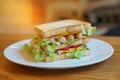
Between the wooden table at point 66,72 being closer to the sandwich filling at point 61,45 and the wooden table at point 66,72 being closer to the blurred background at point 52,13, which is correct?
the sandwich filling at point 61,45

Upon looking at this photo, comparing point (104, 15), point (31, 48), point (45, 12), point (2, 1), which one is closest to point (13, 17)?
point (2, 1)

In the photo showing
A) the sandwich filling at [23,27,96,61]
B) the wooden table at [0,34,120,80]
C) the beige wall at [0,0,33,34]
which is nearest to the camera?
the wooden table at [0,34,120,80]

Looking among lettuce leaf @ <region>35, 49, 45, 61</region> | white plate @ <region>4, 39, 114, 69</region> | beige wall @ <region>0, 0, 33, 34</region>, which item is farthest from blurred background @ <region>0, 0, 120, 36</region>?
lettuce leaf @ <region>35, 49, 45, 61</region>

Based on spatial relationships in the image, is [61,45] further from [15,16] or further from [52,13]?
[15,16]

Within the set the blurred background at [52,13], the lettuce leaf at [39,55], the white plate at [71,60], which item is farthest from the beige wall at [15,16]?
the lettuce leaf at [39,55]

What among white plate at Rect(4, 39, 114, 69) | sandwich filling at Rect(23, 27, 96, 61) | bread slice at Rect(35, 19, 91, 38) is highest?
bread slice at Rect(35, 19, 91, 38)

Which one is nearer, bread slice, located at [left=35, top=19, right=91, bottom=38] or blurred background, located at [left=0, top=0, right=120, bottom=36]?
bread slice, located at [left=35, top=19, right=91, bottom=38]

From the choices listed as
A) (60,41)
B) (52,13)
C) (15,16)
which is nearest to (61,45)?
(60,41)

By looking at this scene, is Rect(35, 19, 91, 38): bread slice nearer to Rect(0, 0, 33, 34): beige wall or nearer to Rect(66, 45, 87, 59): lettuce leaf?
Rect(66, 45, 87, 59): lettuce leaf
